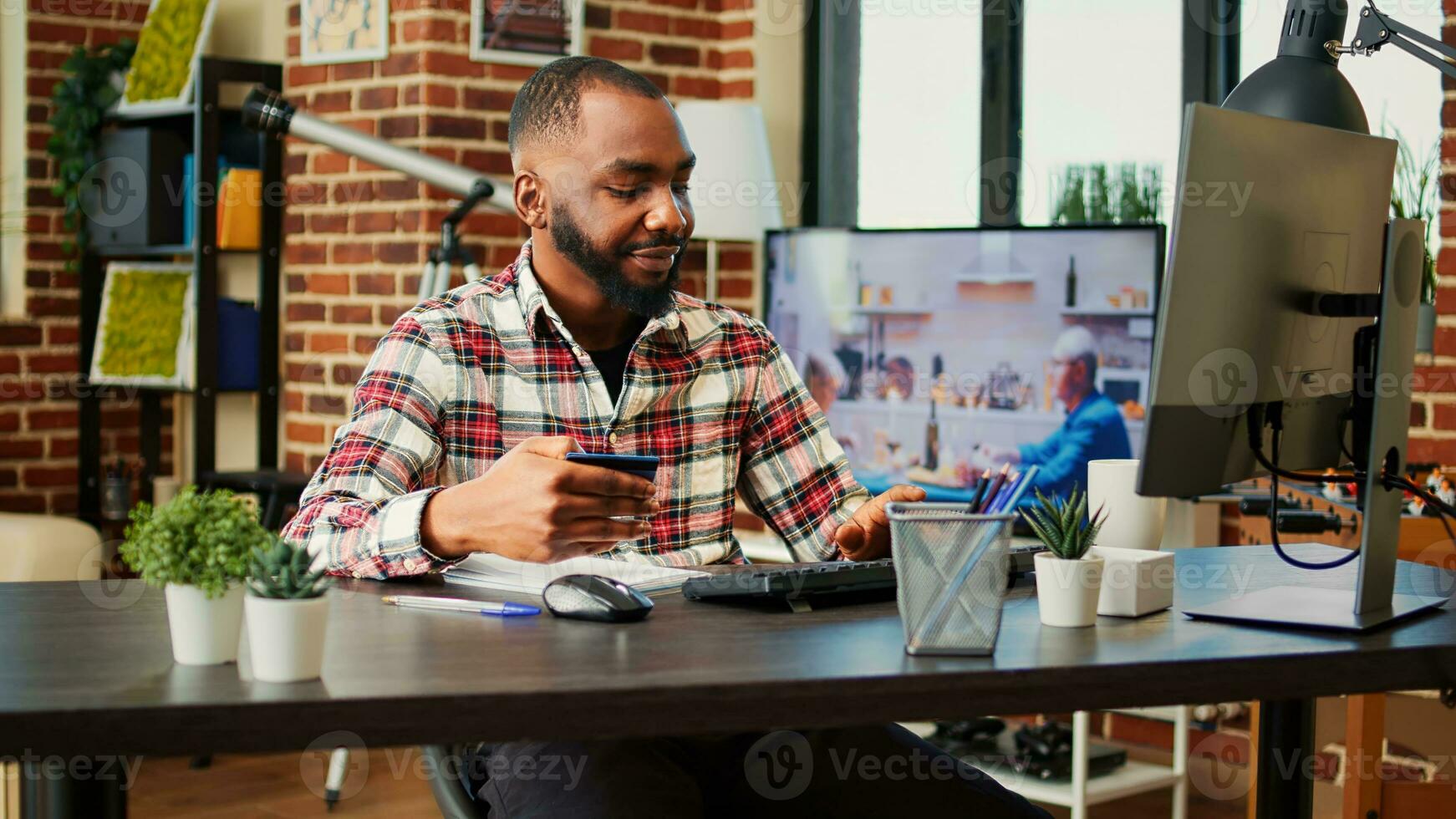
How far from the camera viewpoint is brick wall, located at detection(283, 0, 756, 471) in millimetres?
3529

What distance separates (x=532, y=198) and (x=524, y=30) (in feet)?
5.97

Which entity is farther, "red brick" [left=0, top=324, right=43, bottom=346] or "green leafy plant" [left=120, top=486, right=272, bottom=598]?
"red brick" [left=0, top=324, right=43, bottom=346]

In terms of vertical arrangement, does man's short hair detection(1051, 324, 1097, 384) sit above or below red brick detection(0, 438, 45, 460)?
above

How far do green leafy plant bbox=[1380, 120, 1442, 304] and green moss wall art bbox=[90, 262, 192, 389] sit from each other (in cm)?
301

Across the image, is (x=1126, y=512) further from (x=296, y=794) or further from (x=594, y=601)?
(x=296, y=794)

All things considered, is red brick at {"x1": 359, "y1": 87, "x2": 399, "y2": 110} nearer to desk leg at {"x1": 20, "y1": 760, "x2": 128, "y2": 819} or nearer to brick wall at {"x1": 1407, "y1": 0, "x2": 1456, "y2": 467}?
brick wall at {"x1": 1407, "y1": 0, "x2": 1456, "y2": 467}

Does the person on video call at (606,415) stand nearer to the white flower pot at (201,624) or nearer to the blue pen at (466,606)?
the blue pen at (466,606)

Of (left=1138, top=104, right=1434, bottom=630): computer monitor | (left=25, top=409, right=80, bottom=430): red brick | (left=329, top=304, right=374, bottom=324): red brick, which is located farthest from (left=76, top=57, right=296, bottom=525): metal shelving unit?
(left=1138, top=104, right=1434, bottom=630): computer monitor

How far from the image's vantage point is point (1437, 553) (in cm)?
244

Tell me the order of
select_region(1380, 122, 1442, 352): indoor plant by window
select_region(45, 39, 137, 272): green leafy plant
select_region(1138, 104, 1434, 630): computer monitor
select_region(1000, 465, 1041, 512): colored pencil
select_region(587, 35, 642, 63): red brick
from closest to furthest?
select_region(1138, 104, 1434, 630): computer monitor < select_region(1000, 465, 1041, 512): colored pencil < select_region(1380, 122, 1442, 352): indoor plant by window < select_region(587, 35, 642, 63): red brick < select_region(45, 39, 137, 272): green leafy plant

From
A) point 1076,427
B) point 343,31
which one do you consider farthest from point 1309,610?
point 343,31

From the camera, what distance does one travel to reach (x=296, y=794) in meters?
3.34

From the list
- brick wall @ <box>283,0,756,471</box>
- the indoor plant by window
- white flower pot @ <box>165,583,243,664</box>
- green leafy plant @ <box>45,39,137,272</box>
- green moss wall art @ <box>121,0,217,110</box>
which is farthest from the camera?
green leafy plant @ <box>45,39,137,272</box>

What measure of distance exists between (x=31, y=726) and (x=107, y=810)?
0.22 m
